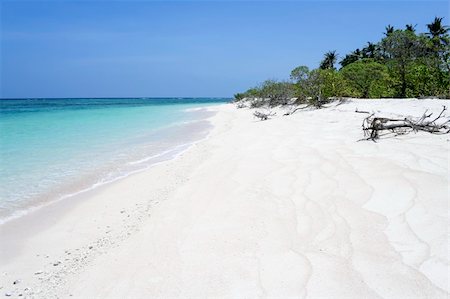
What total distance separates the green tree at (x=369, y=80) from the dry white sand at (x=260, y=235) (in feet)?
46.0

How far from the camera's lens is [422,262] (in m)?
2.60

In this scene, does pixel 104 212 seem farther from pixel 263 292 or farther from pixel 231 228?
pixel 263 292

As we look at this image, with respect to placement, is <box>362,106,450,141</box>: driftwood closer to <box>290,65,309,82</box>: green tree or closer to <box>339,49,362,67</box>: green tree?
<box>290,65,309,82</box>: green tree

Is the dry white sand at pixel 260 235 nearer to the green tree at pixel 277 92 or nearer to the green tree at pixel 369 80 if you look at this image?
the green tree at pixel 369 80

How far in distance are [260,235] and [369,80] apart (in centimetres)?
1869

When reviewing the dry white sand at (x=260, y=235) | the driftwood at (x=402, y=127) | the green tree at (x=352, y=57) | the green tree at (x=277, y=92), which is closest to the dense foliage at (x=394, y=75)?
the green tree at (x=277, y=92)

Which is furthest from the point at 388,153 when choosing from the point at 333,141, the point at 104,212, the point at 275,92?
the point at 275,92

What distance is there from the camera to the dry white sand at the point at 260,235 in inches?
102

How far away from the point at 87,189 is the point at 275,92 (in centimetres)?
2227

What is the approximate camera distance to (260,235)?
11.1 feet

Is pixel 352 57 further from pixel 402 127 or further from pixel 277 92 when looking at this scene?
pixel 402 127

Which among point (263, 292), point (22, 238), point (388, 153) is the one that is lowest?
point (22, 238)

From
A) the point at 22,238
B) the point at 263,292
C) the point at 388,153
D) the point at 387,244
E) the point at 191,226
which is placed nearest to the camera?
the point at 263,292

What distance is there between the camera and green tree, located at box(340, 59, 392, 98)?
61.9ft
